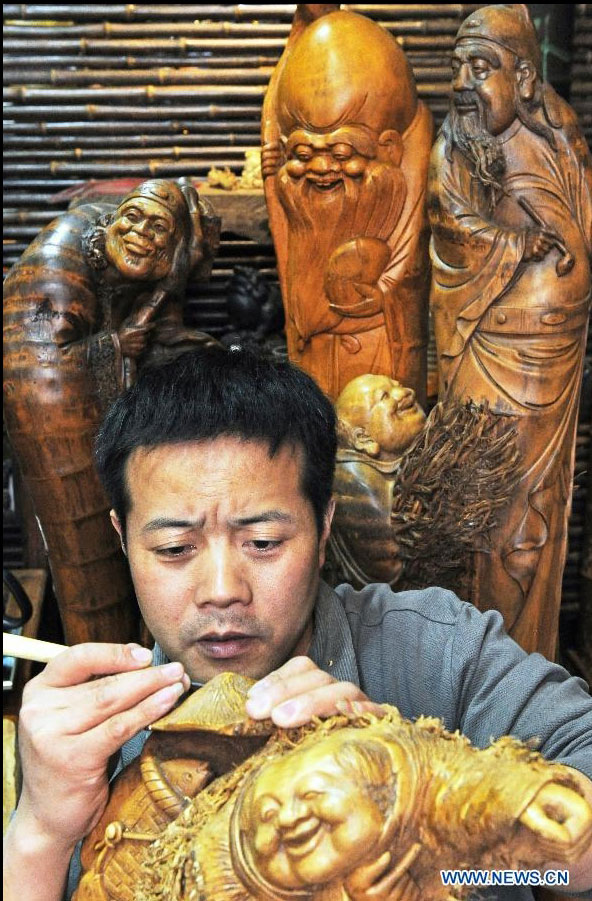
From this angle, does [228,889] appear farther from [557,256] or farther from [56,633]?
[56,633]

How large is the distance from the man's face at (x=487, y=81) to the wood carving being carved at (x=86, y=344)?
723 millimetres

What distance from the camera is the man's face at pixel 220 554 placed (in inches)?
53.5

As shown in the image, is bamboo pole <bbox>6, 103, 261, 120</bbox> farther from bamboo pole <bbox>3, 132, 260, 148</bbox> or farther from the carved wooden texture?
the carved wooden texture

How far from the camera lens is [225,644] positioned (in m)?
1.38

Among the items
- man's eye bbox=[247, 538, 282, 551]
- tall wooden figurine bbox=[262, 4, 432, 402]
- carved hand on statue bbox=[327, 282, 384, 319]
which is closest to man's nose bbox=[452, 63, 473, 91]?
tall wooden figurine bbox=[262, 4, 432, 402]

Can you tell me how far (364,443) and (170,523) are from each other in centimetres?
113

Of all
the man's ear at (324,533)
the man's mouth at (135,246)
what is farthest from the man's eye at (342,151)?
the man's ear at (324,533)

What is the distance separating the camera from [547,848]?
0.91m

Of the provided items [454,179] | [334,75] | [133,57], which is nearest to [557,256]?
[454,179]

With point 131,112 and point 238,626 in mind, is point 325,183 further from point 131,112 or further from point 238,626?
point 238,626

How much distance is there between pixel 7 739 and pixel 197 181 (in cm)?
188

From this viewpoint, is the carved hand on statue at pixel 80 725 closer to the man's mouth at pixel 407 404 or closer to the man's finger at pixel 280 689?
the man's finger at pixel 280 689

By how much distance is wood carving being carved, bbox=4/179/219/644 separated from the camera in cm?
252

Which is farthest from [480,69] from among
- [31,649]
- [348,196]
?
[31,649]
